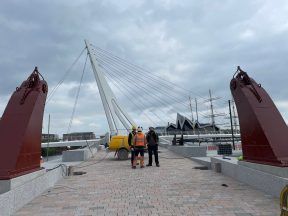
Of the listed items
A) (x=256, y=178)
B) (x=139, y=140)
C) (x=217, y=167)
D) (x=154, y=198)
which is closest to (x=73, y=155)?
(x=139, y=140)

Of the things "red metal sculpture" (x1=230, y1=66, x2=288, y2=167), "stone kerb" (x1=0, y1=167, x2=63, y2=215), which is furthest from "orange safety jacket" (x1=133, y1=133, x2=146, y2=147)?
"red metal sculpture" (x1=230, y1=66, x2=288, y2=167)

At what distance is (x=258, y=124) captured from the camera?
7656 mm

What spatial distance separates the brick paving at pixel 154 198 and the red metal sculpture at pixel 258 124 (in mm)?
889

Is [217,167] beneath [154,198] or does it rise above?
above

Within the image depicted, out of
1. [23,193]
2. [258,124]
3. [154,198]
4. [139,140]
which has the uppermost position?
[258,124]

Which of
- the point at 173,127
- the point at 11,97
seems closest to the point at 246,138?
the point at 11,97

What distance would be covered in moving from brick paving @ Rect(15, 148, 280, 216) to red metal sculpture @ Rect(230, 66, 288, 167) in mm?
889

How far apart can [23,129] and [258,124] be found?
18.2 feet

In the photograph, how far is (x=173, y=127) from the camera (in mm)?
98062

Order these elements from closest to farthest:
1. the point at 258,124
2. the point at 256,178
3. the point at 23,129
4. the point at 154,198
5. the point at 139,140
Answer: the point at 154,198 < the point at 256,178 < the point at 23,129 < the point at 258,124 < the point at 139,140

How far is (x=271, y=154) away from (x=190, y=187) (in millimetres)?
1992

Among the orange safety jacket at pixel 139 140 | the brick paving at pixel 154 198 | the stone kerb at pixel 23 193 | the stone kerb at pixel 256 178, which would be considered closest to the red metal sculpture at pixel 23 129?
the stone kerb at pixel 23 193

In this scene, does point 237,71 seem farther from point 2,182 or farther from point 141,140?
point 2,182

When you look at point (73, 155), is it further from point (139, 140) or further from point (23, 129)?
point (23, 129)
